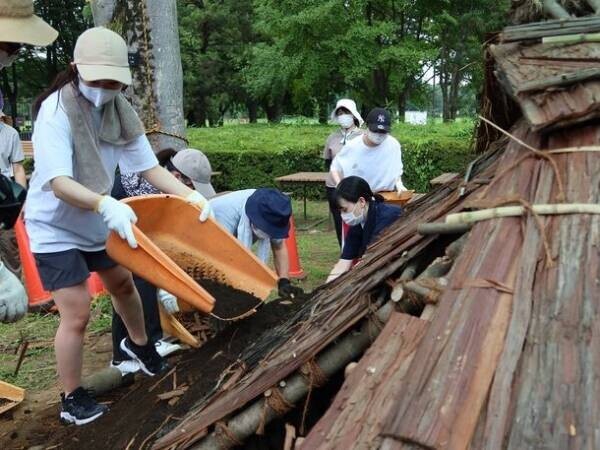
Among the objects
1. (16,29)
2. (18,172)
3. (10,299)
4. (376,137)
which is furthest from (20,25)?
(18,172)

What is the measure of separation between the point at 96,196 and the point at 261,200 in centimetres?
111

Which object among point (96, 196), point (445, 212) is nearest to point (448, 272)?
point (445, 212)

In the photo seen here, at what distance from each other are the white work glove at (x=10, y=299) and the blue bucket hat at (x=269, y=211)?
147 cm

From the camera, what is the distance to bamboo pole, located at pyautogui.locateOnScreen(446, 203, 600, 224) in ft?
5.70

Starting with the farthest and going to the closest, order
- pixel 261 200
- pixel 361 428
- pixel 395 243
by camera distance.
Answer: pixel 261 200 < pixel 395 243 < pixel 361 428

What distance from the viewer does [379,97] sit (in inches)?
915

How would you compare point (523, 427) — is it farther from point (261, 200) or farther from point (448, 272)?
point (261, 200)

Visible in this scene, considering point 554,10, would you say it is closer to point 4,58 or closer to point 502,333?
point 502,333

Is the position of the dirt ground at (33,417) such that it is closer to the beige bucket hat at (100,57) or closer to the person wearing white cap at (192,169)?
the person wearing white cap at (192,169)

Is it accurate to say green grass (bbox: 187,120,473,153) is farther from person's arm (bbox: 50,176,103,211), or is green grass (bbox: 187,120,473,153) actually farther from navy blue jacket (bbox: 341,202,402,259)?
person's arm (bbox: 50,176,103,211)

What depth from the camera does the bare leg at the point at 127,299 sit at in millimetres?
3484

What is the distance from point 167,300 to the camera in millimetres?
4027

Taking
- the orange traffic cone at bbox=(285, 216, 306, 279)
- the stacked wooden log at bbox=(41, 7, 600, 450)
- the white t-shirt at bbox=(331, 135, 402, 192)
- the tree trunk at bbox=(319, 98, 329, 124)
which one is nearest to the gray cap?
the white t-shirt at bbox=(331, 135, 402, 192)

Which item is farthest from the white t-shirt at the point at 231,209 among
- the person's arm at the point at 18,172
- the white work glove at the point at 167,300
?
the person's arm at the point at 18,172
